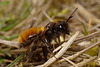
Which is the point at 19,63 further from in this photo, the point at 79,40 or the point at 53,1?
the point at 53,1

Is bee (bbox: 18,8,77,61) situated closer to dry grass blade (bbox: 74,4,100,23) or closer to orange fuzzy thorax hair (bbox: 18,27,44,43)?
orange fuzzy thorax hair (bbox: 18,27,44,43)

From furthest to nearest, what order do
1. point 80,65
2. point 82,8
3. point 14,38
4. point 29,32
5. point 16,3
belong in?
point 16,3 < point 82,8 < point 14,38 < point 29,32 < point 80,65

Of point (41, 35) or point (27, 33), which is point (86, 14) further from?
point (27, 33)

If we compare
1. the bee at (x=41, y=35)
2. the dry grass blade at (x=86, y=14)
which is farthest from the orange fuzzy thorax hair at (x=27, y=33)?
the dry grass blade at (x=86, y=14)

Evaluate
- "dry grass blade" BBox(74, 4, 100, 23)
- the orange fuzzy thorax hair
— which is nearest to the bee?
the orange fuzzy thorax hair

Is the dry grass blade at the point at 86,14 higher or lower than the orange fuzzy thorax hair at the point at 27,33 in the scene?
higher

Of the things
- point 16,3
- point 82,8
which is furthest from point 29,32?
point 16,3

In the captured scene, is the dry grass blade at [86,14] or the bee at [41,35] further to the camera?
the dry grass blade at [86,14]

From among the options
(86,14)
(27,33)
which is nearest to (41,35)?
(27,33)

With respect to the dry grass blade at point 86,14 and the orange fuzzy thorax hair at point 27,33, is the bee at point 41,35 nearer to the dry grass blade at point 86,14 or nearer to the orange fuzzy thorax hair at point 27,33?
the orange fuzzy thorax hair at point 27,33
